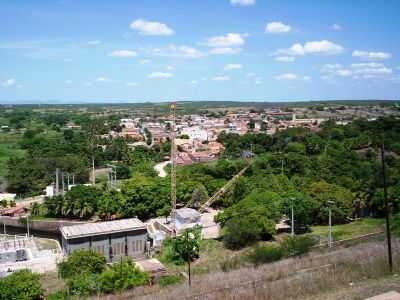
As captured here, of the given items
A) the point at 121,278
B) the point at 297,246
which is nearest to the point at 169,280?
the point at 121,278

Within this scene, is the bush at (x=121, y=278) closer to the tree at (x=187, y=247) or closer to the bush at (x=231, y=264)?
the bush at (x=231, y=264)

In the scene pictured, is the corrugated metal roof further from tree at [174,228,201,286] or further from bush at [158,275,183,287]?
bush at [158,275,183,287]

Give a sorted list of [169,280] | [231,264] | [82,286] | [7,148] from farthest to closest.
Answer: [7,148] < [231,264] < [169,280] < [82,286]

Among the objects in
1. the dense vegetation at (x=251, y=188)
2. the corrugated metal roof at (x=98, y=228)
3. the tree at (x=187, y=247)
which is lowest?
the tree at (x=187, y=247)

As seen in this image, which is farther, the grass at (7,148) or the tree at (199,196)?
the grass at (7,148)

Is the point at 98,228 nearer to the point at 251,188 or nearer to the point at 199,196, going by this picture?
the point at 199,196

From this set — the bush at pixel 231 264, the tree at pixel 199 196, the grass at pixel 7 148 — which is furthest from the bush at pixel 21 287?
the grass at pixel 7 148

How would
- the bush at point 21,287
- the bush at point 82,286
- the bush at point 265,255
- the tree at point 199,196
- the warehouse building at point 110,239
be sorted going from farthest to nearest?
the tree at point 199,196
the warehouse building at point 110,239
the bush at point 265,255
the bush at point 82,286
the bush at point 21,287
